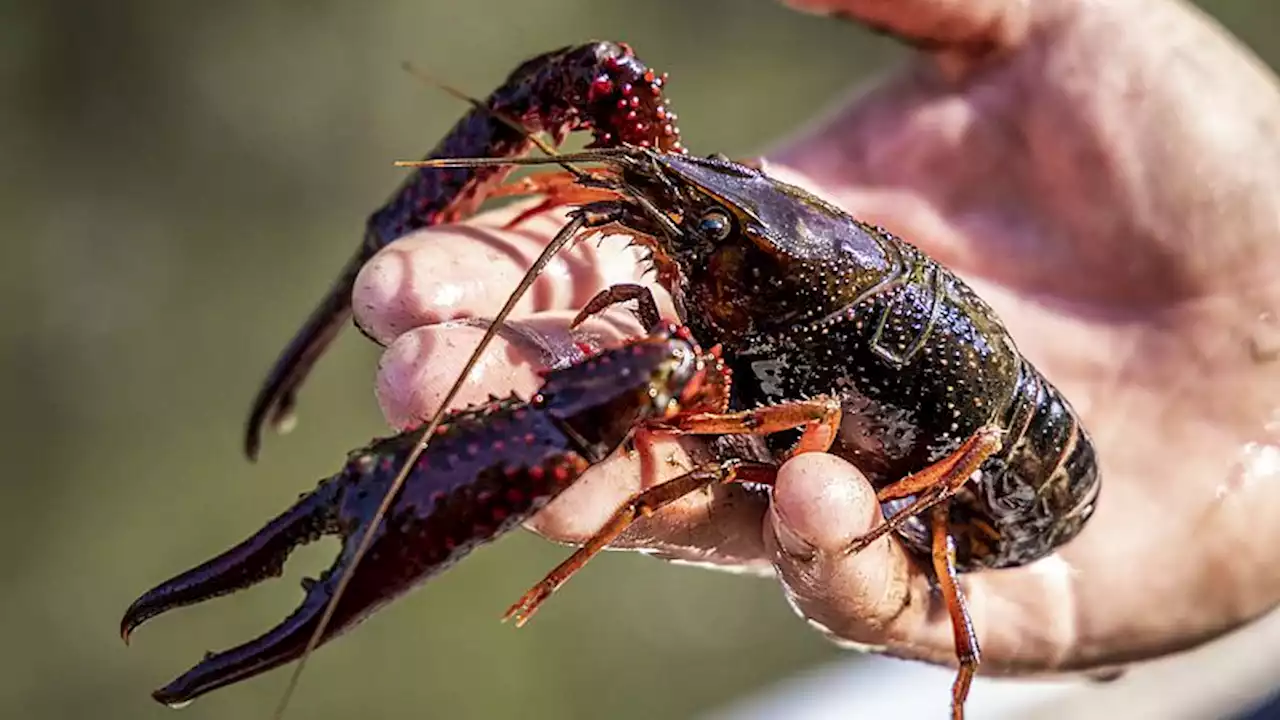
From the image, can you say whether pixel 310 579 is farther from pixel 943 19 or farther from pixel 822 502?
pixel 943 19

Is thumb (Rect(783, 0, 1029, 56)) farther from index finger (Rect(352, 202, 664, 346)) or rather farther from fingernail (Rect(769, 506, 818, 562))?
fingernail (Rect(769, 506, 818, 562))

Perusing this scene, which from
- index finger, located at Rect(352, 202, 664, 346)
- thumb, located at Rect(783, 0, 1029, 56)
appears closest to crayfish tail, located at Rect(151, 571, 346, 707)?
index finger, located at Rect(352, 202, 664, 346)

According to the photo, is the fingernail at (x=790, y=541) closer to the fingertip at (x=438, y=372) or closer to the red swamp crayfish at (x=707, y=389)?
the red swamp crayfish at (x=707, y=389)

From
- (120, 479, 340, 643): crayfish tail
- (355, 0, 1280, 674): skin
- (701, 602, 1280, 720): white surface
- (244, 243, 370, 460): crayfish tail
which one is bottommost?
(701, 602, 1280, 720): white surface

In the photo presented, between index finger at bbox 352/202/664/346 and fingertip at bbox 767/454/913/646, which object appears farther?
index finger at bbox 352/202/664/346

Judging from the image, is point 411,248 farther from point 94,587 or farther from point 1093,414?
point 94,587
